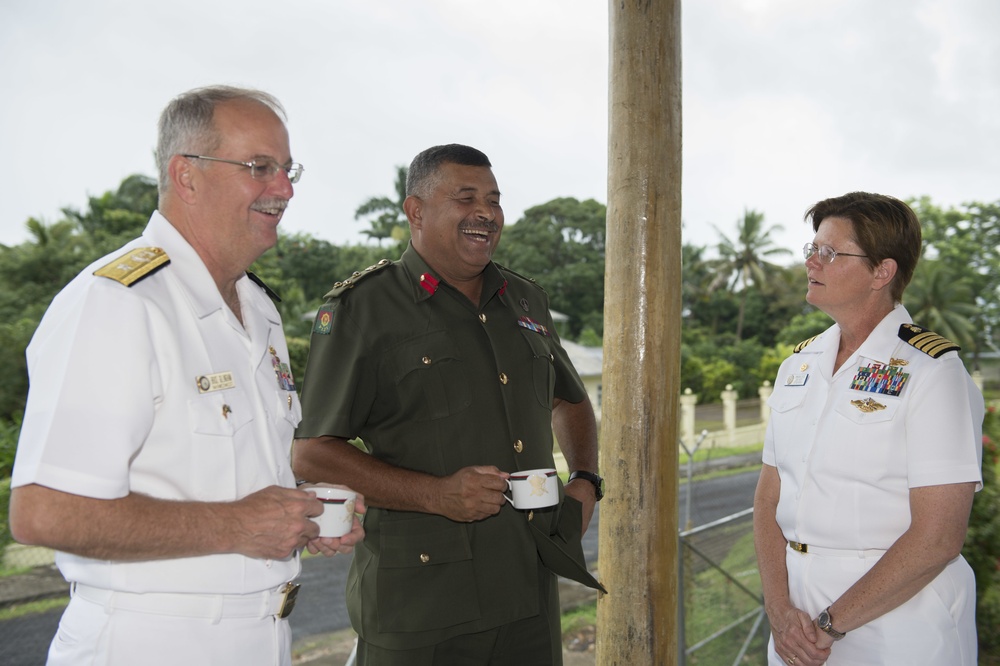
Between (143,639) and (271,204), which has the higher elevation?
(271,204)

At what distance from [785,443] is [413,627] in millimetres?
1095

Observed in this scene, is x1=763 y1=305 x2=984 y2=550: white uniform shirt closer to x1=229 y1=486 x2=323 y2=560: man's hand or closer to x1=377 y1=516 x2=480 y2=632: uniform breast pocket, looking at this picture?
x1=377 y1=516 x2=480 y2=632: uniform breast pocket

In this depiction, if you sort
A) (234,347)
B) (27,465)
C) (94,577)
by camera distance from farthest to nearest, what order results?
(234,347) < (94,577) < (27,465)

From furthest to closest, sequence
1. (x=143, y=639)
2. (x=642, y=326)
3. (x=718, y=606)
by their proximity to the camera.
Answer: (x=718, y=606)
(x=642, y=326)
(x=143, y=639)

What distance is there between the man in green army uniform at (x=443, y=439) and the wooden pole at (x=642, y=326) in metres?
0.32

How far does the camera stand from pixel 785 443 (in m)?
2.13

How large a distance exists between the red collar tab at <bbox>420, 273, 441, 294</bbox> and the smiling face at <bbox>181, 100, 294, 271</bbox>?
71 centimetres

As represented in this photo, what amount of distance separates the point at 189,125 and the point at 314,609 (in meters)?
10.2

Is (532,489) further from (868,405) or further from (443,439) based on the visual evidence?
(868,405)

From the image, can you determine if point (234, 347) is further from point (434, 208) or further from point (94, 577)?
point (434, 208)

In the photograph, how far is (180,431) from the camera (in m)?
1.27

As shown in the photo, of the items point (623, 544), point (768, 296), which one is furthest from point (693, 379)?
point (623, 544)

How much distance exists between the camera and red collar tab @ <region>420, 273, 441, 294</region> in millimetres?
2166

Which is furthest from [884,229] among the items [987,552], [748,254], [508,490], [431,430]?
[748,254]
